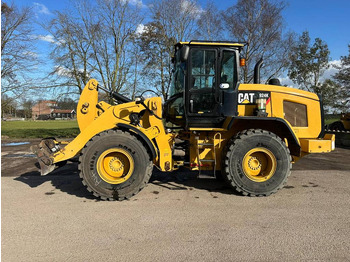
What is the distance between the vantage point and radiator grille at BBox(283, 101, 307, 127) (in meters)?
4.82

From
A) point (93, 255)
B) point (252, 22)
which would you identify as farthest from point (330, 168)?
point (252, 22)

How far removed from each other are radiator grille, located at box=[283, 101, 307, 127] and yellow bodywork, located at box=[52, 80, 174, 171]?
7.71ft

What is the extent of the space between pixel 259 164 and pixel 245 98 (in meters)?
1.31

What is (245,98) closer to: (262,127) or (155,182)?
(262,127)

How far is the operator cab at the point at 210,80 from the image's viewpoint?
4.68 metres

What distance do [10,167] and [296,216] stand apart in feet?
25.0

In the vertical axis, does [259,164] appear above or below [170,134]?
below

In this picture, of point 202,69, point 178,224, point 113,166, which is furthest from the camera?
point 202,69

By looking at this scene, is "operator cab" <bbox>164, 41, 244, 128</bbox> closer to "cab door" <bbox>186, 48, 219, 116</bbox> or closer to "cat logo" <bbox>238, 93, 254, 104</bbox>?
"cab door" <bbox>186, 48, 219, 116</bbox>

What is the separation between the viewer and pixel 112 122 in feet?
14.7

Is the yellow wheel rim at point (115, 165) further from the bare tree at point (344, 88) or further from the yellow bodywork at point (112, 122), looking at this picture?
the bare tree at point (344, 88)

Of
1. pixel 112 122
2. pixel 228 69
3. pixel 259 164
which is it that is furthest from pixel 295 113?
pixel 112 122

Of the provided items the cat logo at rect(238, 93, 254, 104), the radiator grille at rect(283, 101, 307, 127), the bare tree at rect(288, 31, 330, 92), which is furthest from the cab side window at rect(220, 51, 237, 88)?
the bare tree at rect(288, 31, 330, 92)

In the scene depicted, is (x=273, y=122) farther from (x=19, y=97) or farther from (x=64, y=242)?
(x=19, y=97)
